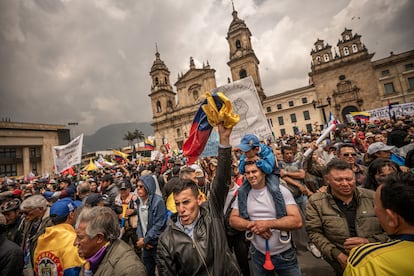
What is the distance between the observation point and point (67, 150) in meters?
8.24

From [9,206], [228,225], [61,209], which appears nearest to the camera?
[61,209]

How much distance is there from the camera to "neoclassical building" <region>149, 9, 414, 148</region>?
103 feet

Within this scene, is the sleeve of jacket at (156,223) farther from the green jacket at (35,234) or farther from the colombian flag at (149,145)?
the colombian flag at (149,145)

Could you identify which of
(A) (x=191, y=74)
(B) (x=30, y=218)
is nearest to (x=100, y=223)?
(B) (x=30, y=218)

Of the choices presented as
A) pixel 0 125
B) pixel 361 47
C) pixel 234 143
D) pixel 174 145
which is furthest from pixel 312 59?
pixel 0 125

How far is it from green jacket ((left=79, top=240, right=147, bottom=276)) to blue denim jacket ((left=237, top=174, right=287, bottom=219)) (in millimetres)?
1158

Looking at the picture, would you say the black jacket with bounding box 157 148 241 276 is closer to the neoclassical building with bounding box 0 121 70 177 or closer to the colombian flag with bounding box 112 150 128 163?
the colombian flag with bounding box 112 150 128 163

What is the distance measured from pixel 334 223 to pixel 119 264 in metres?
2.09

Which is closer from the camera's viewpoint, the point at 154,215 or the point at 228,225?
the point at 228,225

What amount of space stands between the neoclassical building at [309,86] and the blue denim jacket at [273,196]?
31.7 m

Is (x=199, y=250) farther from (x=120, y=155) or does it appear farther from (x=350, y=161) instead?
(x=120, y=155)

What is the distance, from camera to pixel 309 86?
37719 mm

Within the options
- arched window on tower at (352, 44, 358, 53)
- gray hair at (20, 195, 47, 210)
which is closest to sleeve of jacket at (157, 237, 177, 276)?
gray hair at (20, 195, 47, 210)

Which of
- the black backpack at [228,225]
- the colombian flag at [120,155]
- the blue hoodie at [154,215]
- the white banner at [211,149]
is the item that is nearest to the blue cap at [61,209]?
the blue hoodie at [154,215]
